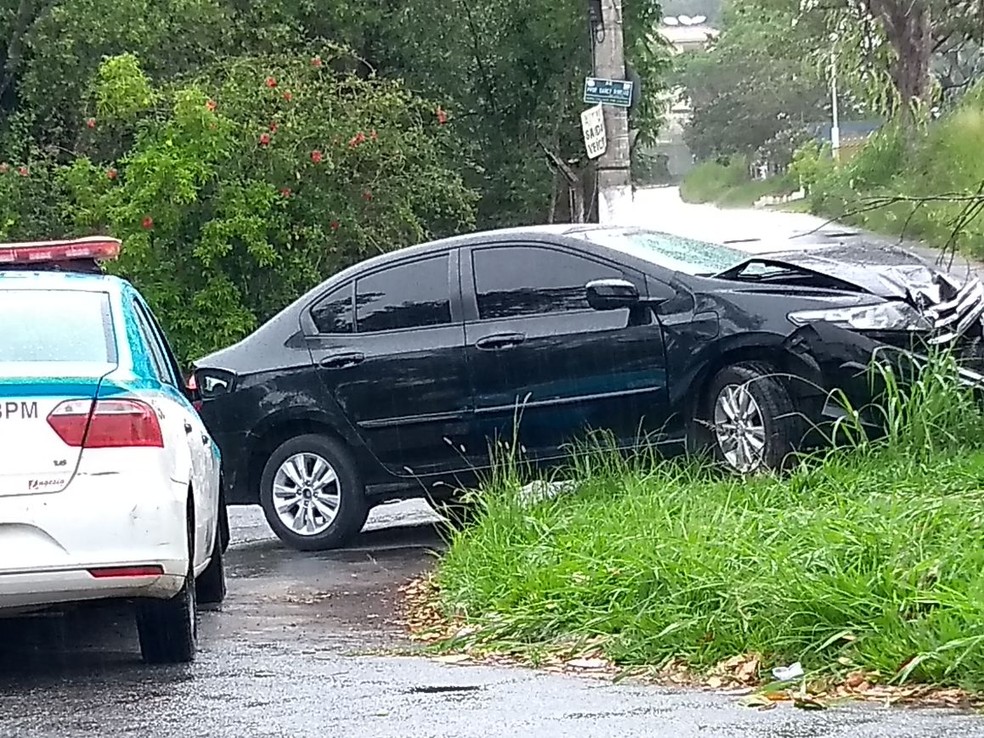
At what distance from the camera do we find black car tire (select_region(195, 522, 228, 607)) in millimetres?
8188

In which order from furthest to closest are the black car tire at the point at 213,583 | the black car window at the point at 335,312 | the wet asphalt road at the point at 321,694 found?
1. the black car window at the point at 335,312
2. the black car tire at the point at 213,583
3. the wet asphalt road at the point at 321,694

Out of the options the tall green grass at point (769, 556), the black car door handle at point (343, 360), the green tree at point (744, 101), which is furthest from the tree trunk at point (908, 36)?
the green tree at point (744, 101)

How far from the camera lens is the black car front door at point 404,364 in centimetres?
973

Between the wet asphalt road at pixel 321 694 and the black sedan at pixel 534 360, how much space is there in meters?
1.66

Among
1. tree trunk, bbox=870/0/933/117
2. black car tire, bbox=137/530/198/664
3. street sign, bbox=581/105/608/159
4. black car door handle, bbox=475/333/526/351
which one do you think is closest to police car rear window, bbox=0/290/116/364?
black car tire, bbox=137/530/198/664

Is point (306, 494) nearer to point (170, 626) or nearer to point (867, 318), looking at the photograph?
point (867, 318)

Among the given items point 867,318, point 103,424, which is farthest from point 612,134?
point 103,424

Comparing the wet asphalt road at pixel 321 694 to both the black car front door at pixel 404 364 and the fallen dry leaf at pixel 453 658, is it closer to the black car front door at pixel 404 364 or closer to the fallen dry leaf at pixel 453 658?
the fallen dry leaf at pixel 453 658

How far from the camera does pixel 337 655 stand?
6867 mm

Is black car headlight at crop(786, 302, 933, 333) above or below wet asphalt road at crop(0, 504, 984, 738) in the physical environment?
above

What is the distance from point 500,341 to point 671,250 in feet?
3.79

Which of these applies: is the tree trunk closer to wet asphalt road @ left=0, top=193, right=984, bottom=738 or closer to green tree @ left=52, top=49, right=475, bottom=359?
green tree @ left=52, top=49, right=475, bottom=359

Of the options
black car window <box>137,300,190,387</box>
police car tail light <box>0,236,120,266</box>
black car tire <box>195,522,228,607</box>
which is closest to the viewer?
black car window <box>137,300,190,387</box>

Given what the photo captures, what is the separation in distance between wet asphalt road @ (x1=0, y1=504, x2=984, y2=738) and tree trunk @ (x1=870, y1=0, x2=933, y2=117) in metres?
28.1
